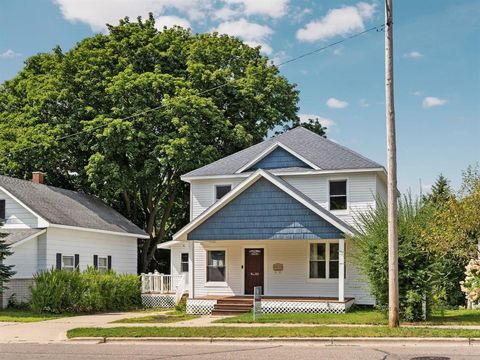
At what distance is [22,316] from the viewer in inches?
1058

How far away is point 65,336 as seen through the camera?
19828 millimetres

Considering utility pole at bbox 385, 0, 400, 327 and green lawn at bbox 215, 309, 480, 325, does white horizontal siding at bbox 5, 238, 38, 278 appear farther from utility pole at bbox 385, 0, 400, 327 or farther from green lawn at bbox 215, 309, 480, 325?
utility pole at bbox 385, 0, 400, 327

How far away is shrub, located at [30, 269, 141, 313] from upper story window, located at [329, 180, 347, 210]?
1000cm

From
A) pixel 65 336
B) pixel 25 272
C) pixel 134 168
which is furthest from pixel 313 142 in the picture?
pixel 65 336

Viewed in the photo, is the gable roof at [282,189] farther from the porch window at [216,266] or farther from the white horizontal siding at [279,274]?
the porch window at [216,266]

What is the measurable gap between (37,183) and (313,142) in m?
14.8

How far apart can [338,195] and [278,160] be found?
323 centimetres

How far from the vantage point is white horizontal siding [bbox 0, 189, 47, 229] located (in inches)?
1248

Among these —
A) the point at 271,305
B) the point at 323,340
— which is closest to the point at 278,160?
the point at 271,305

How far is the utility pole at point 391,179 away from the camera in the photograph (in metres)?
19.1

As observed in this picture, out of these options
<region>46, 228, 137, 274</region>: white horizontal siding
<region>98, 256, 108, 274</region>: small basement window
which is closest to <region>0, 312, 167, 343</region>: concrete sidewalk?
<region>46, 228, 137, 274</region>: white horizontal siding

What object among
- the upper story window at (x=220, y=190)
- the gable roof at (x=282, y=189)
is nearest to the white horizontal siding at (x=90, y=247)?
the gable roof at (x=282, y=189)

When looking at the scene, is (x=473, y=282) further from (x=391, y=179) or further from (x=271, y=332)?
(x=271, y=332)

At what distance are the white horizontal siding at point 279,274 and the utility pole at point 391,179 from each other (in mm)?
10380
